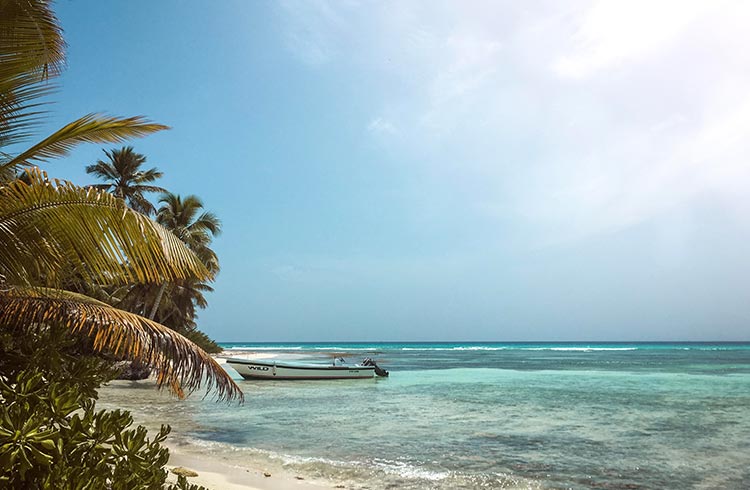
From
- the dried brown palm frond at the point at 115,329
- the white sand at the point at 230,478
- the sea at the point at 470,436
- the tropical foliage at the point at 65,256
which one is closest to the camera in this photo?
the tropical foliage at the point at 65,256

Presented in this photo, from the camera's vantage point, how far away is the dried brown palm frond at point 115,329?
15.4 ft

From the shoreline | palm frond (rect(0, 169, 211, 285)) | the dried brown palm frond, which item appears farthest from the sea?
palm frond (rect(0, 169, 211, 285))

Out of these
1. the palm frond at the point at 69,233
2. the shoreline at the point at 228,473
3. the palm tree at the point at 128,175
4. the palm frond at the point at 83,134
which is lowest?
the shoreline at the point at 228,473

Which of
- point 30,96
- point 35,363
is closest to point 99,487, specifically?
point 35,363

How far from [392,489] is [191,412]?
9194mm

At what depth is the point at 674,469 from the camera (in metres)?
8.62

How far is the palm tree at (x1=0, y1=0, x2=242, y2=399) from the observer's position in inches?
163

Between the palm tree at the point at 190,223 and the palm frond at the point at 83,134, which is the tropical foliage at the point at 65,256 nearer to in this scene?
the palm frond at the point at 83,134

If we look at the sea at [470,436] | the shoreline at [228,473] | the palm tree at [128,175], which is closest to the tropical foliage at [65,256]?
the shoreline at [228,473]

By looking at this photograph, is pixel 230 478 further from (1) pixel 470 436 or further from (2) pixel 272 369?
(2) pixel 272 369

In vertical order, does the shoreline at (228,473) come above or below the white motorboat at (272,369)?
above

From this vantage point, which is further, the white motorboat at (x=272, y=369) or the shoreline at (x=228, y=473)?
the white motorboat at (x=272, y=369)

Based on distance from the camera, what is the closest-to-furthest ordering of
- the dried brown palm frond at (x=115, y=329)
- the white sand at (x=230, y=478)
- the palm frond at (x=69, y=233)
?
the palm frond at (x=69, y=233) < the dried brown palm frond at (x=115, y=329) < the white sand at (x=230, y=478)

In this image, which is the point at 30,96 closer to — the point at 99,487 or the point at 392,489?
the point at 99,487
